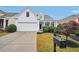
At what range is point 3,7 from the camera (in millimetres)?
6469

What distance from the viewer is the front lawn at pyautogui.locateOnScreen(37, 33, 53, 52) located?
650cm

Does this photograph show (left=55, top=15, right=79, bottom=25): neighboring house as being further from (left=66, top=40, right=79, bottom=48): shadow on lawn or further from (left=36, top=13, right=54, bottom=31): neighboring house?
(left=66, top=40, right=79, bottom=48): shadow on lawn

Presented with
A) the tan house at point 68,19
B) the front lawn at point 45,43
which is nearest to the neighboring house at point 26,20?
the tan house at point 68,19

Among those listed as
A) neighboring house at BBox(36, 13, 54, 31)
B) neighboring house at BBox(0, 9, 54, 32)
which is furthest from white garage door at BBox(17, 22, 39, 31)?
neighboring house at BBox(36, 13, 54, 31)

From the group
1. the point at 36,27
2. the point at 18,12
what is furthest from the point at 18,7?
the point at 36,27

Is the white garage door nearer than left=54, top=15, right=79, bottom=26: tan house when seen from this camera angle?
No

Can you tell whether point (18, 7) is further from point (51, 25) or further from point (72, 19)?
point (72, 19)

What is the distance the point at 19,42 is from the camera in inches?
257

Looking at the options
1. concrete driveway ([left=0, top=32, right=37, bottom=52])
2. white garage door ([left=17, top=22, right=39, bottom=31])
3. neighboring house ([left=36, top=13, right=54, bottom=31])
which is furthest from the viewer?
white garage door ([left=17, top=22, right=39, bottom=31])

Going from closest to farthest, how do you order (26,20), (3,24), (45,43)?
(45,43) < (3,24) < (26,20)

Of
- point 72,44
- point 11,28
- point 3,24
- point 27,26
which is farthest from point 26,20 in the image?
point 72,44

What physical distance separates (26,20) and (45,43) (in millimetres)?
783

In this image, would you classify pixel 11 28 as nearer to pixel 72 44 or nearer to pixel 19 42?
pixel 19 42
